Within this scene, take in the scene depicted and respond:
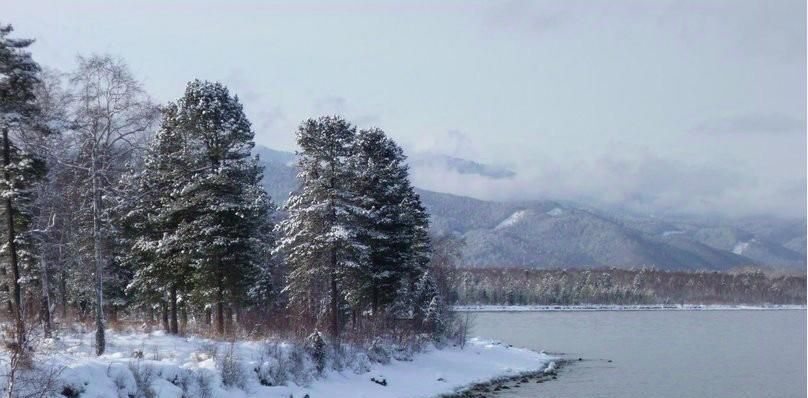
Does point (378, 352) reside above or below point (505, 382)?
above

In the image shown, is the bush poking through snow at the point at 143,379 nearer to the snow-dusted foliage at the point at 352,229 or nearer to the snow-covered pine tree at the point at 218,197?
the snow-covered pine tree at the point at 218,197

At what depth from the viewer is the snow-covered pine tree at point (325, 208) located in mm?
41812

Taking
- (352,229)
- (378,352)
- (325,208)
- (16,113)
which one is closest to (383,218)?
(352,229)

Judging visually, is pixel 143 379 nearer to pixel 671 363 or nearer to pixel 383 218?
pixel 383 218

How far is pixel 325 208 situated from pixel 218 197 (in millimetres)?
6109

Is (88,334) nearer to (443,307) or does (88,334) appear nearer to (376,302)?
(376,302)

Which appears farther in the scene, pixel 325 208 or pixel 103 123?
pixel 325 208

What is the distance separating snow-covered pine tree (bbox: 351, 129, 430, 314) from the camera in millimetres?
47219

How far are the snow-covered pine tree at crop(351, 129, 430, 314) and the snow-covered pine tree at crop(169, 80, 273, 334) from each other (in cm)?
900

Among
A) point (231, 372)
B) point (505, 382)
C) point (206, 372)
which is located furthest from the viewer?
point (505, 382)

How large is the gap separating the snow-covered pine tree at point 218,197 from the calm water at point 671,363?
15502mm

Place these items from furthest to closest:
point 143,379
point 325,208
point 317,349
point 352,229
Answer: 1. point 352,229
2. point 325,208
3. point 317,349
4. point 143,379

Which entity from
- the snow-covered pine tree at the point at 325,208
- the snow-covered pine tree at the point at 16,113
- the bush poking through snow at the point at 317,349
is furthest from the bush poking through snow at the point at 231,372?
the snow-covered pine tree at the point at 325,208

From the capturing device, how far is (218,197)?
38.3 metres
